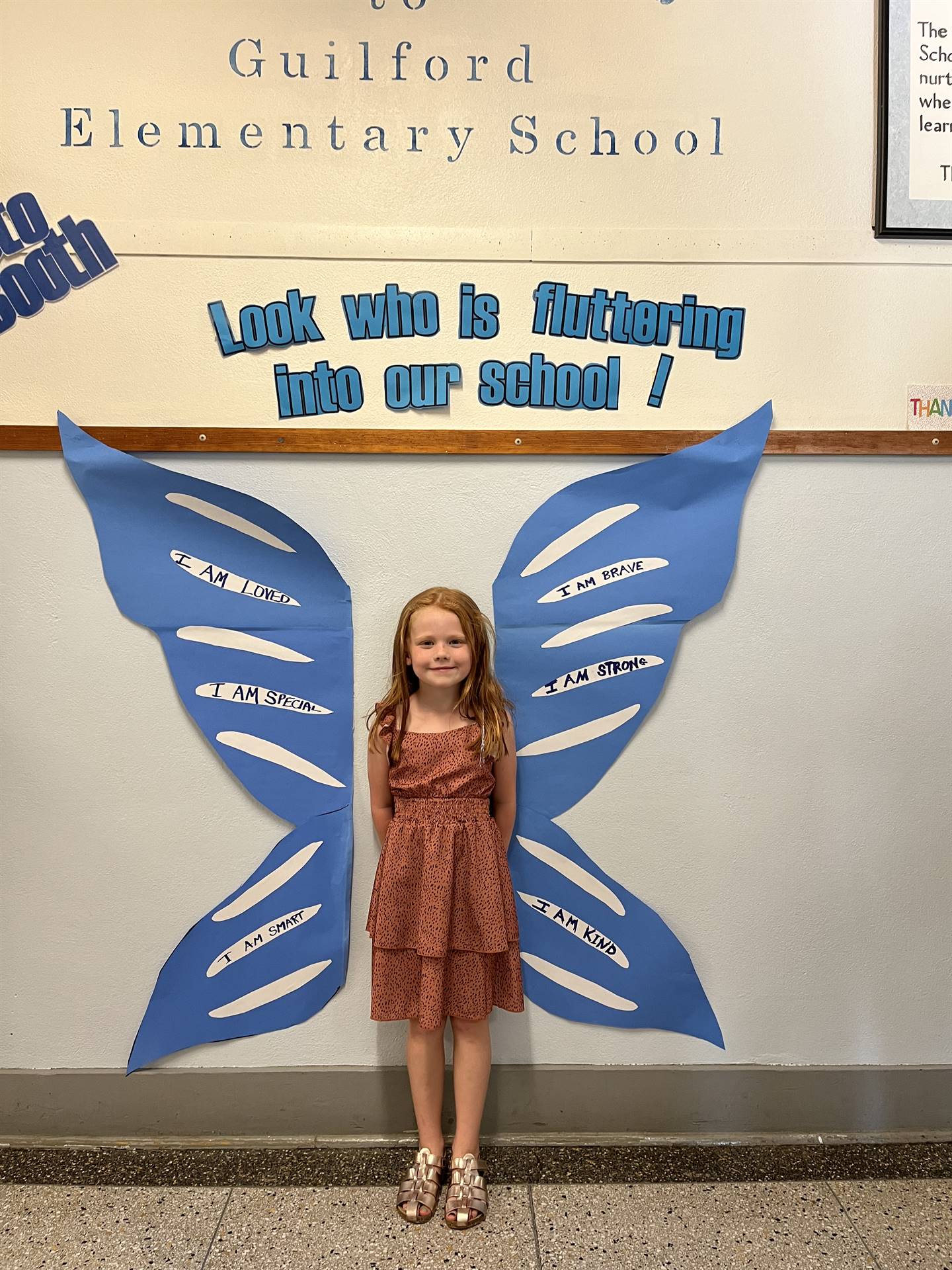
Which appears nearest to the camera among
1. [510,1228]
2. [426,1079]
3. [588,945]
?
[510,1228]

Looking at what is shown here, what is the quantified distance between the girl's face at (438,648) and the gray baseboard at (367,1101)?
0.84 m

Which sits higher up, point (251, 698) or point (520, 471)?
point (520, 471)

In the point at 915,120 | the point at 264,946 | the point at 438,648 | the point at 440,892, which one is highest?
the point at 915,120

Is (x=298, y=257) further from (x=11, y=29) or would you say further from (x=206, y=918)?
(x=206, y=918)

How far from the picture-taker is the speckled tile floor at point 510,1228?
143 centimetres

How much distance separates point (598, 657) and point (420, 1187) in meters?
1.06

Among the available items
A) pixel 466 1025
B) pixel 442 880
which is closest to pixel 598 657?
pixel 442 880

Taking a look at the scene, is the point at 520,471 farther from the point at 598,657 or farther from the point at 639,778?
the point at 639,778

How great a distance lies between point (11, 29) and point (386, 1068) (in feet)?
7.21

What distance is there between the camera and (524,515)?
1.68 meters

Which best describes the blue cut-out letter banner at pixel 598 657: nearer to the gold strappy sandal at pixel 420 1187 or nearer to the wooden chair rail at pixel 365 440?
the wooden chair rail at pixel 365 440

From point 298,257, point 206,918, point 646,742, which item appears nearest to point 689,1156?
point 646,742

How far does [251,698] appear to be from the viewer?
1683 millimetres

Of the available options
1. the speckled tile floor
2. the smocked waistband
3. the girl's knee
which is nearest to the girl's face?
the smocked waistband
